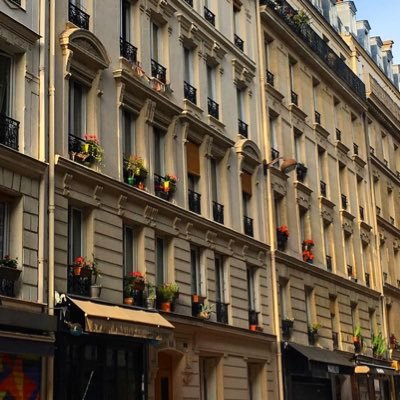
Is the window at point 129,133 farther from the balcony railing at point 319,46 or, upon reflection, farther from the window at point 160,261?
the balcony railing at point 319,46

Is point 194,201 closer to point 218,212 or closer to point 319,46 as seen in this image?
point 218,212

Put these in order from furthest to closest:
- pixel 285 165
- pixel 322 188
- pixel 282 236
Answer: pixel 322 188, pixel 282 236, pixel 285 165

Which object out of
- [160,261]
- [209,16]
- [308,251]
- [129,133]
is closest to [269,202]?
[308,251]

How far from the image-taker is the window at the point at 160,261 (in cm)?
2253

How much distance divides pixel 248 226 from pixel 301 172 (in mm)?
5962

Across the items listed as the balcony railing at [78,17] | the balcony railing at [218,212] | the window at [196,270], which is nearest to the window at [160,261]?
the window at [196,270]

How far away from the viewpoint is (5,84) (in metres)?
18.1

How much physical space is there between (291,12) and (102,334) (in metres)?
19.3

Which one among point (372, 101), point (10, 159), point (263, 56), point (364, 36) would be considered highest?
point (364, 36)

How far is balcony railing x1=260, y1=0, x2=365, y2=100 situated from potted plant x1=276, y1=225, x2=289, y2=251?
8.38m

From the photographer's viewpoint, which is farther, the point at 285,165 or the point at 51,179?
the point at 285,165

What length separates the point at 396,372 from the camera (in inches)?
1425

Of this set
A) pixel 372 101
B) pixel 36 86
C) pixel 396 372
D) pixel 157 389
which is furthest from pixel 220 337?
pixel 372 101

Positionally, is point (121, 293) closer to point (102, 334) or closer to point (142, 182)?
point (102, 334)
